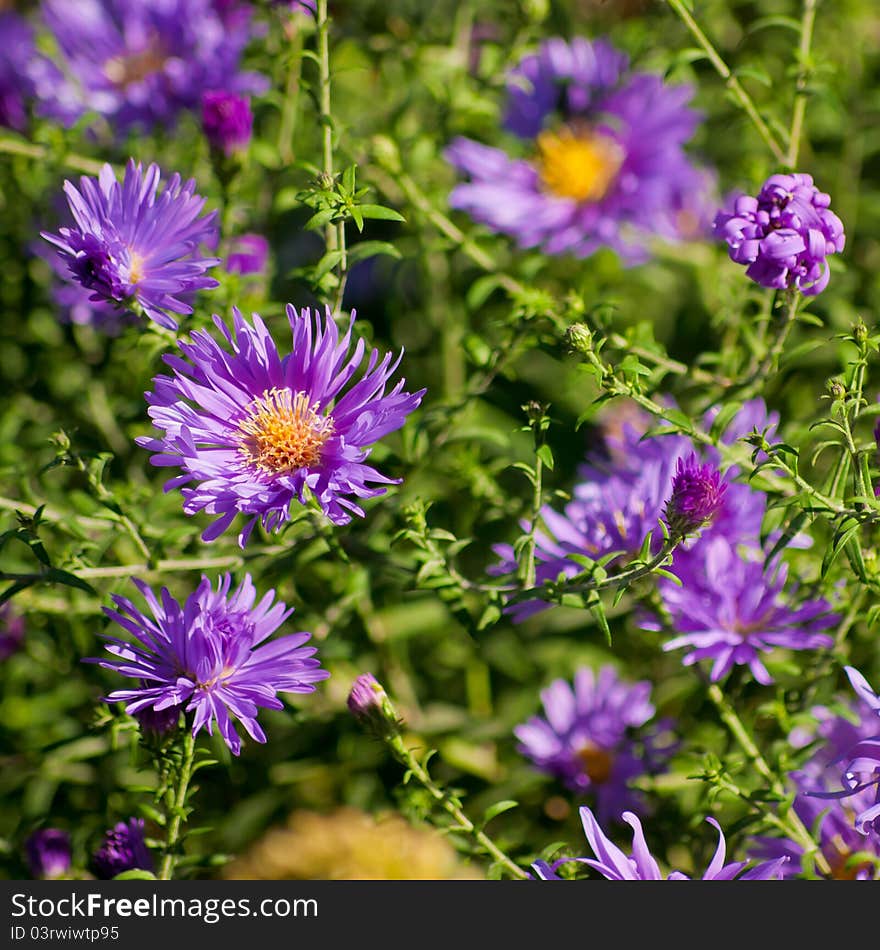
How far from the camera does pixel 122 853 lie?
5.12ft

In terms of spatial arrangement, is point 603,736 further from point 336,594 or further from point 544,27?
point 544,27

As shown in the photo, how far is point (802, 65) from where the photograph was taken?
181cm

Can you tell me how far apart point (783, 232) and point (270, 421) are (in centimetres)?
75

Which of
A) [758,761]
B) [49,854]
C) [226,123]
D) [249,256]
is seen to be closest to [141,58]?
[249,256]

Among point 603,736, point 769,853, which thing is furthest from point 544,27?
point 769,853

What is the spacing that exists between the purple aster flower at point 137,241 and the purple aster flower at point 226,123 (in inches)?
10.9

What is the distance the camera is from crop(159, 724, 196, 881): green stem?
1.41 meters

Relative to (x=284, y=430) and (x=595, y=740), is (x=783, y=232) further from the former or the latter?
(x=595, y=740)

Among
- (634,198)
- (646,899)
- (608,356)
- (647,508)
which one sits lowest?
(646,899)

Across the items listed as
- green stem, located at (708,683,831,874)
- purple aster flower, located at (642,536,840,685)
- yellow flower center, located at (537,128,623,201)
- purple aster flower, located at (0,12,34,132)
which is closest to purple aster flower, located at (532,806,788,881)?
green stem, located at (708,683,831,874)

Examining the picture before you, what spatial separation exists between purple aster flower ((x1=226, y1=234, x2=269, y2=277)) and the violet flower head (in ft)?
3.32

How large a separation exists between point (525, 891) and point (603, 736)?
58 centimetres

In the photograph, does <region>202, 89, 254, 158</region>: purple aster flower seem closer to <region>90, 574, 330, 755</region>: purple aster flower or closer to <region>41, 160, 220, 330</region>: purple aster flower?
<region>41, 160, 220, 330</region>: purple aster flower

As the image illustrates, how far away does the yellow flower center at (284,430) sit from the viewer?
153 centimetres
